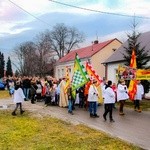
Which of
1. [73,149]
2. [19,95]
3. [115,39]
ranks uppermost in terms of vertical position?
[115,39]

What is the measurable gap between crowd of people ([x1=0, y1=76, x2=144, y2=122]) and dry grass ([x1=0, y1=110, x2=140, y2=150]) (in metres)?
2.52

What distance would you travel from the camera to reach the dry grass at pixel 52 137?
426 inches

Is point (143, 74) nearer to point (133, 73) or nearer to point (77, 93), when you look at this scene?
point (133, 73)

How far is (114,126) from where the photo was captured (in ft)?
49.0

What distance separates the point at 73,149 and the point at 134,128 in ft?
14.9

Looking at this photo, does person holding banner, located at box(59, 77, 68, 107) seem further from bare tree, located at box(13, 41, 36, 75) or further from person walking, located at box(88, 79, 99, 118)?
bare tree, located at box(13, 41, 36, 75)

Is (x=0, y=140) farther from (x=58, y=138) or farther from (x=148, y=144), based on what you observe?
(x=148, y=144)

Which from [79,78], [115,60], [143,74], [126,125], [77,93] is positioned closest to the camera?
[126,125]

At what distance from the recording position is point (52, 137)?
12.3 metres

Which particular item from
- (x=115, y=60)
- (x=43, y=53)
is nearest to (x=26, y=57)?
(x=43, y=53)

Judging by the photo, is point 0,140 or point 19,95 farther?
point 19,95

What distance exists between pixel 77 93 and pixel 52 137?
10.8m

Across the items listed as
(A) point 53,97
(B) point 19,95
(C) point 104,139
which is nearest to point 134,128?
(C) point 104,139

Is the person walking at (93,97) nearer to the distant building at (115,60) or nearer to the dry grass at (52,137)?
the dry grass at (52,137)
